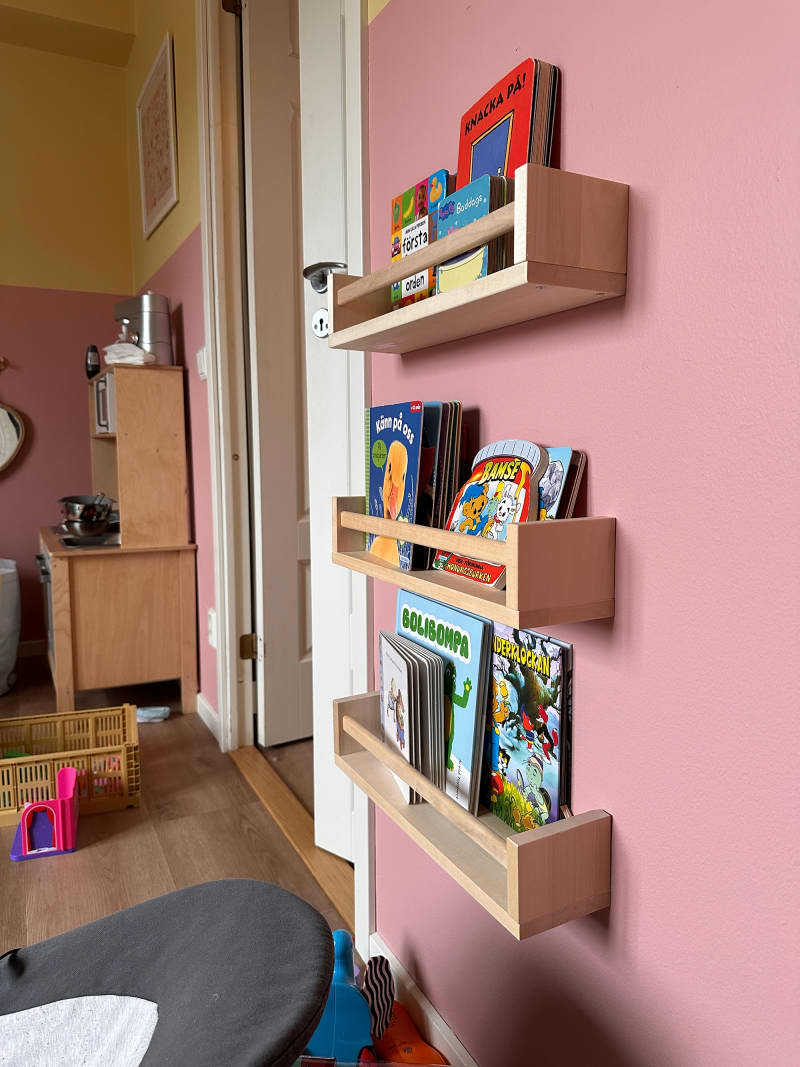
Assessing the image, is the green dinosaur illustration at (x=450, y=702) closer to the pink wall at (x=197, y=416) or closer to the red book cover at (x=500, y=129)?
the red book cover at (x=500, y=129)

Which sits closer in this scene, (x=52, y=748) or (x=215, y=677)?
(x=52, y=748)

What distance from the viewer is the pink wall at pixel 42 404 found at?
3.93 metres

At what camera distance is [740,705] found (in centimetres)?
74

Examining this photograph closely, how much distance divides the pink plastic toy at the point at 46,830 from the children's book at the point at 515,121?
6.41 feet

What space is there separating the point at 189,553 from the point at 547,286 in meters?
2.54

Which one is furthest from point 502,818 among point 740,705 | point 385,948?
point 385,948

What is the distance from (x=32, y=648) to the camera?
13.4 feet

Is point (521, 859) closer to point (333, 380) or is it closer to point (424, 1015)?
point (424, 1015)

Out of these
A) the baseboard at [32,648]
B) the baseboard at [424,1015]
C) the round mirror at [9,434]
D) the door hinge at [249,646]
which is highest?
the round mirror at [9,434]

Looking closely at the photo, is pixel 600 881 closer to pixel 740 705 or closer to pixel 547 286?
pixel 740 705

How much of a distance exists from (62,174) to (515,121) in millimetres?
3858

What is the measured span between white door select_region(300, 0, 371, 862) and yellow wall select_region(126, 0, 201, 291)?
115 cm

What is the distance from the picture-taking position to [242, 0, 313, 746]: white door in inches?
99.5

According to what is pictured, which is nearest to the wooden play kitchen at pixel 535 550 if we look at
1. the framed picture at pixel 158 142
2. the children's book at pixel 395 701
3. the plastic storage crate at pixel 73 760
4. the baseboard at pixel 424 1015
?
the children's book at pixel 395 701
